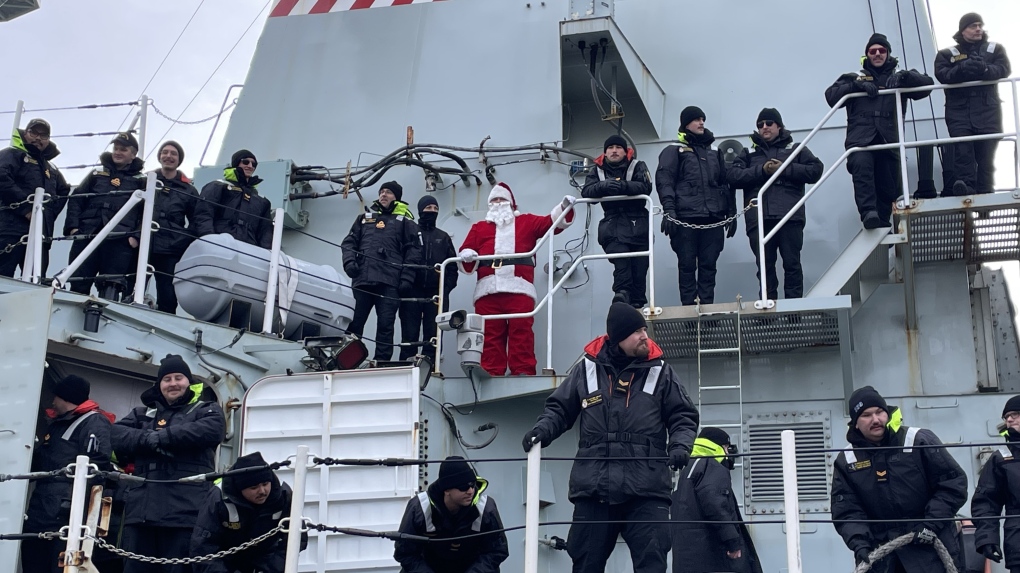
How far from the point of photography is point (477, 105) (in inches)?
415

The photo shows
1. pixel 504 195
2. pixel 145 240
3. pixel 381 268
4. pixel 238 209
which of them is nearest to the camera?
pixel 145 240

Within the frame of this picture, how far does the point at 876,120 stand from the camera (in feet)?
Result: 28.0

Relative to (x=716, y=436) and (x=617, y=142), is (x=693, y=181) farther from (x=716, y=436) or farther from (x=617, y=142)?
(x=716, y=436)

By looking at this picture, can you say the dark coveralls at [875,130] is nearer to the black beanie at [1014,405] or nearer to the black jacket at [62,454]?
the black beanie at [1014,405]

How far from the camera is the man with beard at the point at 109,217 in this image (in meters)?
8.33

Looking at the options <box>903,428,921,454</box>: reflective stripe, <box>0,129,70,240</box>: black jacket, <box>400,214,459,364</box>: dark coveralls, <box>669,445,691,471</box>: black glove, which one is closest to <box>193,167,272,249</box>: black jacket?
<box>0,129,70,240</box>: black jacket

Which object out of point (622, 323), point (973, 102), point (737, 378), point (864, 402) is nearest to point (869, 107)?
point (973, 102)

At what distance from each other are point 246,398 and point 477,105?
12.5 feet

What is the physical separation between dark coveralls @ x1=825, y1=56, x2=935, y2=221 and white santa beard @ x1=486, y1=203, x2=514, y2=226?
238cm

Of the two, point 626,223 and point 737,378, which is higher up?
point 626,223

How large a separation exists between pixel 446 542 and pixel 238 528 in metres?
0.97

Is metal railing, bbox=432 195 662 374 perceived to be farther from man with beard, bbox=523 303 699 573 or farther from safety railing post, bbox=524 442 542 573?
→ safety railing post, bbox=524 442 542 573

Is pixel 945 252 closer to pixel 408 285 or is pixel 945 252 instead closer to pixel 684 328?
pixel 684 328

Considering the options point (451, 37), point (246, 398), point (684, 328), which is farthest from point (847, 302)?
point (451, 37)
